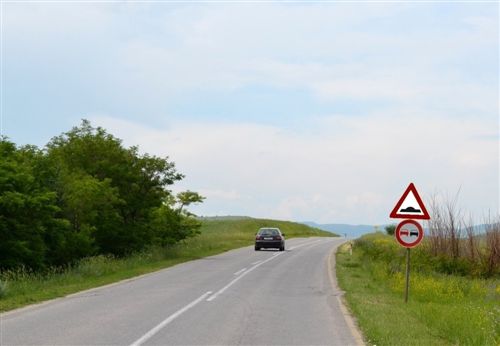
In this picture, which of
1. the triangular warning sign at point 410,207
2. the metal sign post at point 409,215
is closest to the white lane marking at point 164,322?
the metal sign post at point 409,215

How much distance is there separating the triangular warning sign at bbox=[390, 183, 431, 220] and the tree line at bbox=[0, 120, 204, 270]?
42.8ft

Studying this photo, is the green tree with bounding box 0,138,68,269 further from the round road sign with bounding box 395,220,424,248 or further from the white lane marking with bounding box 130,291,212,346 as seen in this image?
the round road sign with bounding box 395,220,424,248

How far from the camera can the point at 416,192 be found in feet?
49.7

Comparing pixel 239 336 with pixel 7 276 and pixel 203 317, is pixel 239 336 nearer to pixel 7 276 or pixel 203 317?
pixel 203 317

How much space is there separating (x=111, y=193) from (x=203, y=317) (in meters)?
19.3

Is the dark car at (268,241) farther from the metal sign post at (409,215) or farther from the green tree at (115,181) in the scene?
the metal sign post at (409,215)

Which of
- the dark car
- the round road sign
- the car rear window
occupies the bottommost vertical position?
the round road sign

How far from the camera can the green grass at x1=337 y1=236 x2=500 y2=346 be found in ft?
32.8

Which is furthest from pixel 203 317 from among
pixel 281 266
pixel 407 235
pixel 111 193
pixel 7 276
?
pixel 111 193

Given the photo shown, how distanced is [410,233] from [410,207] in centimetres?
63

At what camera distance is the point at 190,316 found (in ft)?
40.1

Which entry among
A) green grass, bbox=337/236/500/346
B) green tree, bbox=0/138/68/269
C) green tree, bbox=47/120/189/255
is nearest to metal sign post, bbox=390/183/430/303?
green grass, bbox=337/236/500/346

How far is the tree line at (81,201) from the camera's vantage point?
2280 cm

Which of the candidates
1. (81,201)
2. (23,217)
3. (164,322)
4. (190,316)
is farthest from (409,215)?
(81,201)
